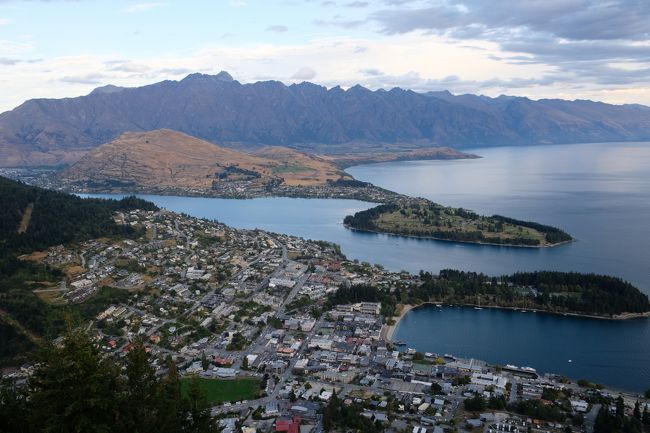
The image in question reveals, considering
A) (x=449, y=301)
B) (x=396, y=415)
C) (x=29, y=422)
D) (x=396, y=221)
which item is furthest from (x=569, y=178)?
(x=29, y=422)

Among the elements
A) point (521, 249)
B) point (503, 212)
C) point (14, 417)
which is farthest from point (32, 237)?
point (503, 212)

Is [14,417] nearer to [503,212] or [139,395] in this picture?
[139,395]

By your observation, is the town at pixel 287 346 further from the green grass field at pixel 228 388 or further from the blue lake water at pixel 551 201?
the blue lake water at pixel 551 201

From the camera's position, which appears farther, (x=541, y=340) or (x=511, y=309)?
(x=511, y=309)

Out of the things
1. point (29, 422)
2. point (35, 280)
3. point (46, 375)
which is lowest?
point (35, 280)

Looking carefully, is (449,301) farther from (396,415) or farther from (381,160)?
(381,160)

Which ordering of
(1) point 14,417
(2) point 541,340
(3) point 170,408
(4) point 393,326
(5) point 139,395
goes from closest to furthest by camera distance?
(1) point 14,417, (5) point 139,395, (3) point 170,408, (2) point 541,340, (4) point 393,326
